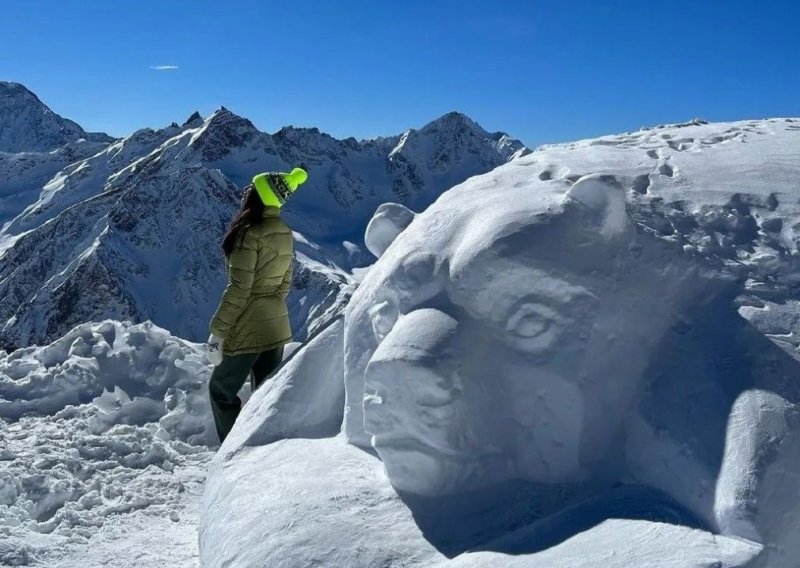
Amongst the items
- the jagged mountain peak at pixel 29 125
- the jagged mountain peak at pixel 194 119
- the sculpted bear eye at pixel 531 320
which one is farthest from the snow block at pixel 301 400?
the jagged mountain peak at pixel 29 125

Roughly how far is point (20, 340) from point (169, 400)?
51.9 m

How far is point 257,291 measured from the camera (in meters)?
4.04

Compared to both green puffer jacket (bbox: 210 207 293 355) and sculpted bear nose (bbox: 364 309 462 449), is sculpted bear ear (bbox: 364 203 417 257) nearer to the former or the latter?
green puffer jacket (bbox: 210 207 293 355)

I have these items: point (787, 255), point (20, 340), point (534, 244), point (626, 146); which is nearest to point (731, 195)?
point (787, 255)

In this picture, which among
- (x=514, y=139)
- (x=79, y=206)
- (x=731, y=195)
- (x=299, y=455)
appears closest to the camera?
(x=731, y=195)

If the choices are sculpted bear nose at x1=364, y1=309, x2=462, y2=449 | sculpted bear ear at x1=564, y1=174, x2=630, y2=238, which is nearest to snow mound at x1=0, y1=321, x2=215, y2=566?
sculpted bear nose at x1=364, y1=309, x2=462, y2=449

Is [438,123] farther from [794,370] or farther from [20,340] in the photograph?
[794,370]

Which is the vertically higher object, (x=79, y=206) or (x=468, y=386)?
(x=79, y=206)

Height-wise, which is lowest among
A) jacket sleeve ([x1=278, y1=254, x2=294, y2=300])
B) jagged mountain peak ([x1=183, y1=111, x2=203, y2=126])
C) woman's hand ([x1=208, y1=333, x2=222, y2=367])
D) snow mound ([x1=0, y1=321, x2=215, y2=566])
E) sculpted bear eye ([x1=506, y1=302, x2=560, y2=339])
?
snow mound ([x1=0, y1=321, x2=215, y2=566])

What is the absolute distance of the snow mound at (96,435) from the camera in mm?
3354

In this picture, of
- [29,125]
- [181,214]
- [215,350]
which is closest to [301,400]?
[215,350]

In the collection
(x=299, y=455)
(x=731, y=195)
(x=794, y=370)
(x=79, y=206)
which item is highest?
(x=79, y=206)

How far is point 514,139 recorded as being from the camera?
92.8m

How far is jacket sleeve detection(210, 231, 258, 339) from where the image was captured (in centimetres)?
384
